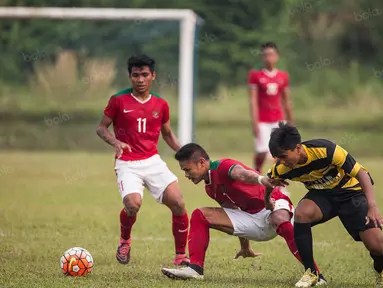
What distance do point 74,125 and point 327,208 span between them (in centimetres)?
1458

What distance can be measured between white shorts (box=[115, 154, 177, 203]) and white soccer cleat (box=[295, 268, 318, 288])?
1.88 meters

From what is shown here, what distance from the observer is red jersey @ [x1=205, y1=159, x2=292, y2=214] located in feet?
22.1

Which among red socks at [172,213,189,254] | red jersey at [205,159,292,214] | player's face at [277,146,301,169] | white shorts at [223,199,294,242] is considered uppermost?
player's face at [277,146,301,169]

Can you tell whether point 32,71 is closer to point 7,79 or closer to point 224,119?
point 7,79

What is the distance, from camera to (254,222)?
682cm

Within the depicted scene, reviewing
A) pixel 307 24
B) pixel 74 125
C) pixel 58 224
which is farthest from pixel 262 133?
pixel 307 24

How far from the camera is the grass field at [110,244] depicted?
6750 mm

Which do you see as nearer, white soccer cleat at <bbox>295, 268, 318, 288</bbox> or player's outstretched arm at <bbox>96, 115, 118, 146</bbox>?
white soccer cleat at <bbox>295, 268, 318, 288</bbox>

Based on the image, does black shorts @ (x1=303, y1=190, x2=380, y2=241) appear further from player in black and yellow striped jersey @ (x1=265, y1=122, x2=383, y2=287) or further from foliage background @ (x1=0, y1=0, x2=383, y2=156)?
foliage background @ (x1=0, y1=0, x2=383, y2=156)

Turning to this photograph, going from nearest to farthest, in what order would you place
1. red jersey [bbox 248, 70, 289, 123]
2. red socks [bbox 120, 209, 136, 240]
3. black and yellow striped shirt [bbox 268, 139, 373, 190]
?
black and yellow striped shirt [bbox 268, 139, 373, 190]
red socks [bbox 120, 209, 136, 240]
red jersey [bbox 248, 70, 289, 123]
